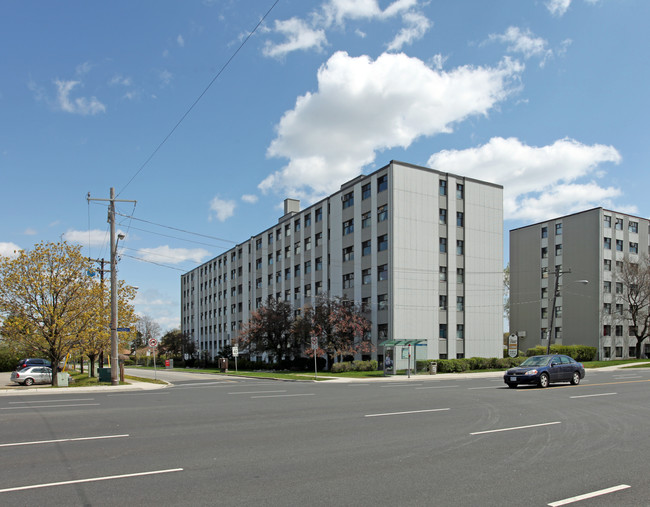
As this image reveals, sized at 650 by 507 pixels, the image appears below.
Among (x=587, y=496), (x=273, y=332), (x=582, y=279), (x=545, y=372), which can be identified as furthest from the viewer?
(x=582, y=279)

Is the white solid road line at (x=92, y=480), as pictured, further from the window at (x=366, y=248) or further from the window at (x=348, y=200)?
the window at (x=348, y=200)

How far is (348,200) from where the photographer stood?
2040 inches

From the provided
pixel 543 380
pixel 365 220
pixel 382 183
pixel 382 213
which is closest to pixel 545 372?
pixel 543 380

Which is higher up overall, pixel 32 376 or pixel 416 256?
pixel 416 256

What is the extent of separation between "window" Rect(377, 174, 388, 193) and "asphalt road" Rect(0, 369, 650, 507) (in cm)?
3289

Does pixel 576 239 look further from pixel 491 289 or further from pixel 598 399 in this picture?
pixel 598 399

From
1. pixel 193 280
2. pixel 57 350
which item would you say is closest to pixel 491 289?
pixel 57 350

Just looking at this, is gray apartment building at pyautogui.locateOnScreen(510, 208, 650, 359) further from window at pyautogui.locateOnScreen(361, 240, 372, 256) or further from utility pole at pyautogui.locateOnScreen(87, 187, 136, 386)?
utility pole at pyautogui.locateOnScreen(87, 187, 136, 386)

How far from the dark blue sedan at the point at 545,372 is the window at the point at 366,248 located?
2544 centimetres

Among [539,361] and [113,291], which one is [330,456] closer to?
[539,361]

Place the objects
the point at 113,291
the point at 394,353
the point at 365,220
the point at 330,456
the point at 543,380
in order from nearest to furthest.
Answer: the point at 330,456 < the point at 543,380 < the point at 113,291 < the point at 394,353 < the point at 365,220

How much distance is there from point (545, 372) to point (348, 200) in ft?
106

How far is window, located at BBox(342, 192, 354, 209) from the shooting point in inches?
2009

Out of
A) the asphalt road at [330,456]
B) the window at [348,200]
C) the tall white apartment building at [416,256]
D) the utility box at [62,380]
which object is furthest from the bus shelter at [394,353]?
the asphalt road at [330,456]
